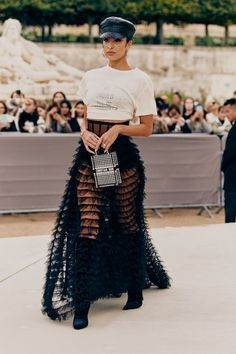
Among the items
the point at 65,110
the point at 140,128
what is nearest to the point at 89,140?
the point at 140,128

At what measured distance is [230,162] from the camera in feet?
33.6

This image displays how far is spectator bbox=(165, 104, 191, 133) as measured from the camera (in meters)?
14.8

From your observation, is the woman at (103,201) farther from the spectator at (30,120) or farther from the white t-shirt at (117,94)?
the spectator at (30,120)

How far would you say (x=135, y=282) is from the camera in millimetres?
5871

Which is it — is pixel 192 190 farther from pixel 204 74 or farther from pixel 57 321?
pixel 204 74

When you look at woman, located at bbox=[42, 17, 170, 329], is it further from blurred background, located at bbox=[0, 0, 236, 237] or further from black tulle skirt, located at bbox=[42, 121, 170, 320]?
blurred background, located at bbox=[0, 0, 236, 237]

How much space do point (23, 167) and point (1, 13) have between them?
5064 centimetres

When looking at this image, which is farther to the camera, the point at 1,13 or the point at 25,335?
the point at 1,13

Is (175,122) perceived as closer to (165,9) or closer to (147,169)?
(147,169)

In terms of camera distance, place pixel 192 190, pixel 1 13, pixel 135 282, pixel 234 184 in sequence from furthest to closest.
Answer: pixel 1 13 < pixel 192 190 < pixel 234 184 < pixel 135 282

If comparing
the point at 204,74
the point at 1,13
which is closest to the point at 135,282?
the point at 204,74

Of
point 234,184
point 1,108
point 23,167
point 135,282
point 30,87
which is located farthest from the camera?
point 30,87

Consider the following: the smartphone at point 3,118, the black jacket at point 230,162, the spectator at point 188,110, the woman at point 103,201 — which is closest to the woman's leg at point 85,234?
the woman at point 103,201

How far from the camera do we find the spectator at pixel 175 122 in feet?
48.6
